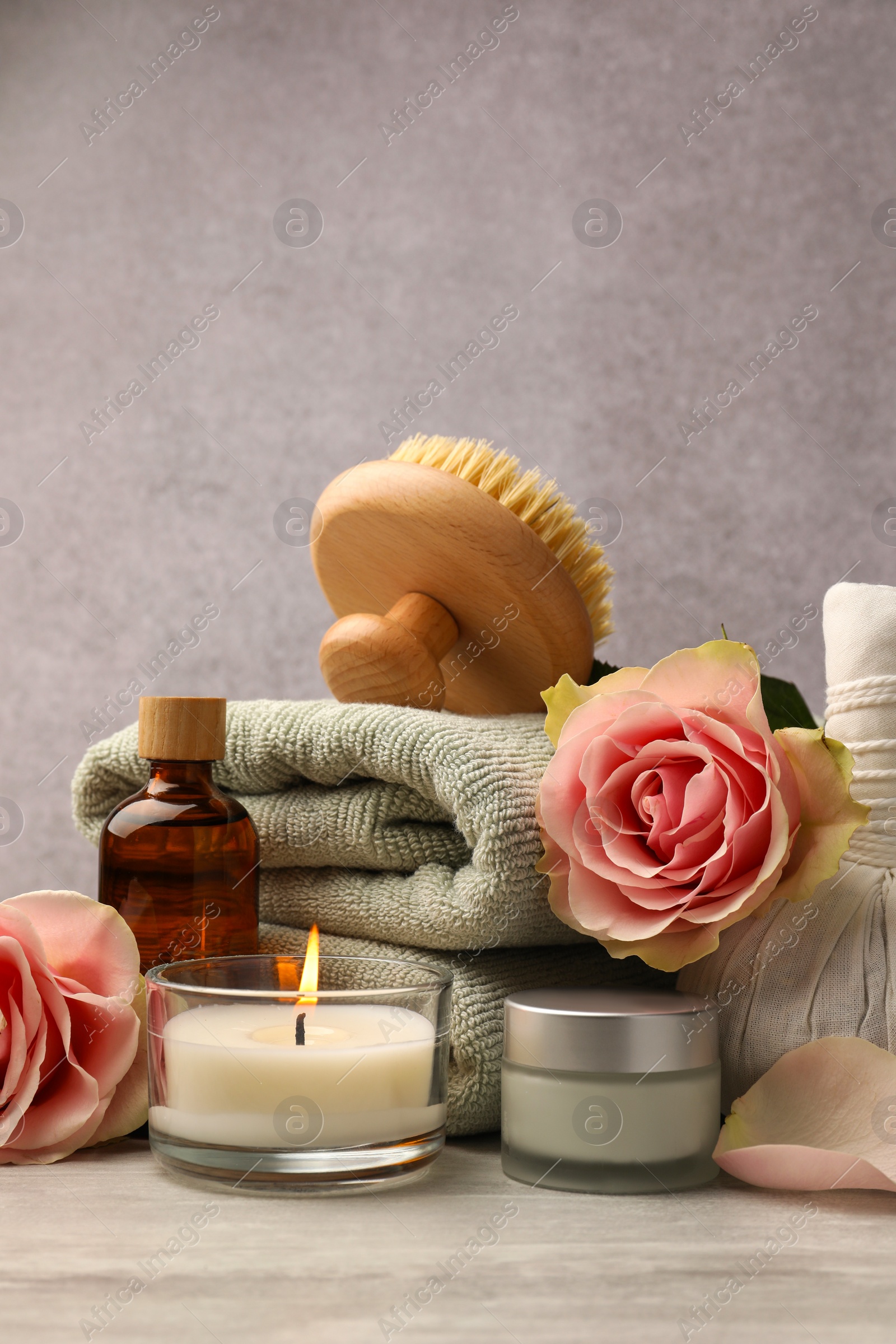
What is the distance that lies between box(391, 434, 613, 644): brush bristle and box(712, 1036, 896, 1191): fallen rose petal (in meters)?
0.20

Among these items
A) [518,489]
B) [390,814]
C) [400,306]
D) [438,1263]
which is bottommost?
[438,1263]

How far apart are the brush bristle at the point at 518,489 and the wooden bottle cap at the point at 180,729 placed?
0.44ft

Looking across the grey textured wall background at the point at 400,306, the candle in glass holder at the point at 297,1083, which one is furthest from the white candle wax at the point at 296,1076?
the grey textured wall background at the point at 400,306

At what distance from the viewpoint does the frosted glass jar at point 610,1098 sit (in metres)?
0.33

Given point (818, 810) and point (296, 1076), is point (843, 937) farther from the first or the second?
point (296, 1076)

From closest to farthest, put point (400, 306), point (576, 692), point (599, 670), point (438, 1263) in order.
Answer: point (438, 1263) → point (576, 692) → point (599, 670) → point (400, 306)

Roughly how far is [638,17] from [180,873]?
0.82 m

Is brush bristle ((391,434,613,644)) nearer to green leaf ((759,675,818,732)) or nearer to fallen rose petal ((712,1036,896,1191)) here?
green leaf ((759,675,818,732))

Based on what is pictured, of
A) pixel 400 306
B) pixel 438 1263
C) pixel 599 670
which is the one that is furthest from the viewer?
pixel 400 306

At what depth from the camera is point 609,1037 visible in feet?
1.08

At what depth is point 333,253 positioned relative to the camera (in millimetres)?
936

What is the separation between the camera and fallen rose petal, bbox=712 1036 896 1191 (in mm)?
330

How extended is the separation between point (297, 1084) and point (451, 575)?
0.70 feet

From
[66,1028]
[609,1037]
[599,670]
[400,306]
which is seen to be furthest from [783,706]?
[400,306]
